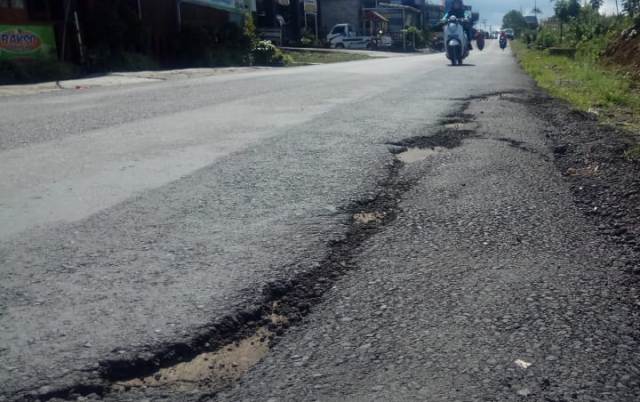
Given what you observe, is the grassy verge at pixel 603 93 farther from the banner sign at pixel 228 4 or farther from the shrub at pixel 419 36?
the shrub at pixel 419 36

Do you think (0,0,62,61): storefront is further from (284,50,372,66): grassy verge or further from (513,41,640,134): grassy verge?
(513,41,640,134): grassy verge

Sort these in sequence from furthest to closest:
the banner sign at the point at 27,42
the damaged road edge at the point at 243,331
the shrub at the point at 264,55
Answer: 1. the shrub at the point at 264,55
2. the banner sign at the point at 27,42
3. the damaged road edge at the point at 243,331

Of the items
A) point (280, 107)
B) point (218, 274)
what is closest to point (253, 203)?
point (218, 274)

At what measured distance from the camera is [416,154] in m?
6.03

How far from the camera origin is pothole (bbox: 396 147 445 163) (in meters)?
5.80

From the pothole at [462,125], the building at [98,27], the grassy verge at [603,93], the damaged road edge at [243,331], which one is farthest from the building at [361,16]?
the damaged road edge at [243,331]

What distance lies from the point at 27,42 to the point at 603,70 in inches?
554

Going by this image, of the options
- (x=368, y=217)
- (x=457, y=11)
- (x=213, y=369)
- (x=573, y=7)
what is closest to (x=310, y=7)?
(x=573, y=7)

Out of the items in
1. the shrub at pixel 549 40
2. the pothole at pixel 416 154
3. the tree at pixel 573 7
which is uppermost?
the tree at pixel 573 7

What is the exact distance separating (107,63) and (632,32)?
1411cm

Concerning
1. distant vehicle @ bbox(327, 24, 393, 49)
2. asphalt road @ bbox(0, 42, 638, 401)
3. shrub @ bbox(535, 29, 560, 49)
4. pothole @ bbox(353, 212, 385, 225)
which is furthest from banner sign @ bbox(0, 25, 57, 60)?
distant vehicle @ bbox(327, 24, 393, 49)

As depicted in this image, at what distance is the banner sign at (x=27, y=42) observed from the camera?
1634 centimetres

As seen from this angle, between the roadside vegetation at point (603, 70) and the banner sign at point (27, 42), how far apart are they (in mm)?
12264

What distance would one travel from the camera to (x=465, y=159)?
5645mm
